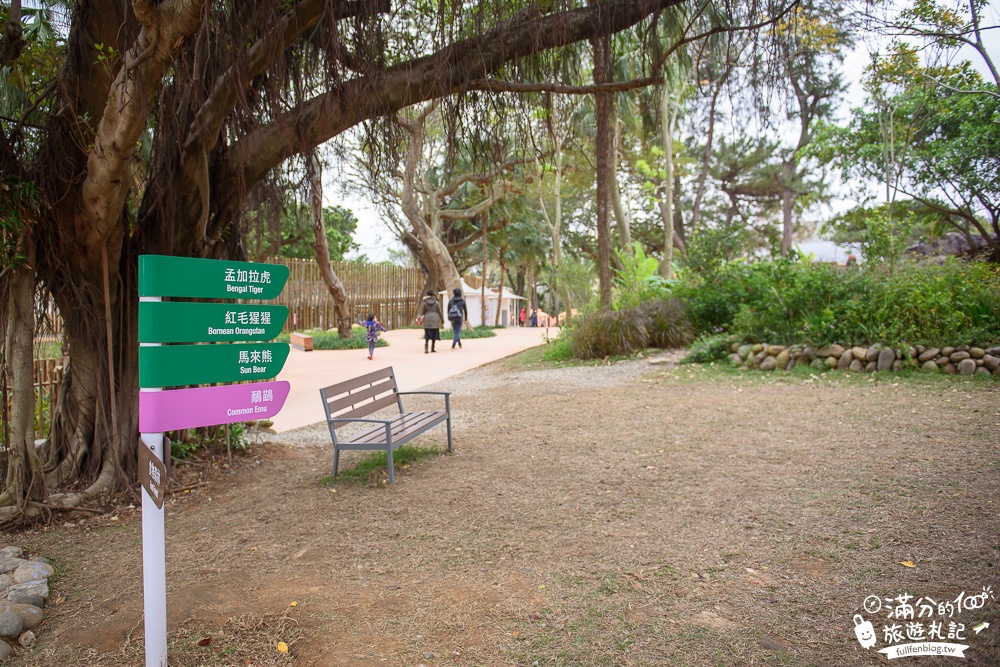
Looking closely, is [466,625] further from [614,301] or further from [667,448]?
[614,301]

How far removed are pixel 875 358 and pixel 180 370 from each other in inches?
366

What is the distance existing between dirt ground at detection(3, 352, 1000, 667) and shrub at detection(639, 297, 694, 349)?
617 cm

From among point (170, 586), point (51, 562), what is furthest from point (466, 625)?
point (51, 562)

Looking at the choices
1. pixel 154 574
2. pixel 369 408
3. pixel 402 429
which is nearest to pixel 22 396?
pixel 369 408

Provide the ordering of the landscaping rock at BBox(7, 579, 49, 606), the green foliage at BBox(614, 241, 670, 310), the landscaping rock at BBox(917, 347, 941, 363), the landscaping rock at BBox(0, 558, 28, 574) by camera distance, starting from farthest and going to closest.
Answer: the green foliage at BBox(614, 241, 670, 310), the landscaping rock at BBox(917, 347, 941, 363), the landscaping rock at BBox(0, 558, 28, 574), the landscaping rock at BBox(7, 579, 49, 606)

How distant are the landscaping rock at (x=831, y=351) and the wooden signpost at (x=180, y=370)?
29.3 ft

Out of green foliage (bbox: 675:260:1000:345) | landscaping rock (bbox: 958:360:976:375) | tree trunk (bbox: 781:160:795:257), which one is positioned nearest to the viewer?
landscaping rock (bbox: 958:360:976:375)

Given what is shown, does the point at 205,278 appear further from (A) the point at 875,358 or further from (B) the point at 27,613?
(A) the point at 875,358

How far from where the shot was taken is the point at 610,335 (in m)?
12.4

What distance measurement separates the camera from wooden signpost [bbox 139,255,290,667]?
2.36 meters

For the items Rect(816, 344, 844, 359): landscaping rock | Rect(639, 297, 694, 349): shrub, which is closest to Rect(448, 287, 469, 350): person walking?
Rect(639, 297, 694, 349): shrub

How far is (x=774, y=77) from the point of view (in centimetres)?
430

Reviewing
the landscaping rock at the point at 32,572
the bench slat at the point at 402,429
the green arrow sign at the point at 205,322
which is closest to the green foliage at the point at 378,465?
the bench slat at the point at 402,429

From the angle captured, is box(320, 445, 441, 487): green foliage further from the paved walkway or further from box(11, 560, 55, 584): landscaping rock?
the paved walkway
